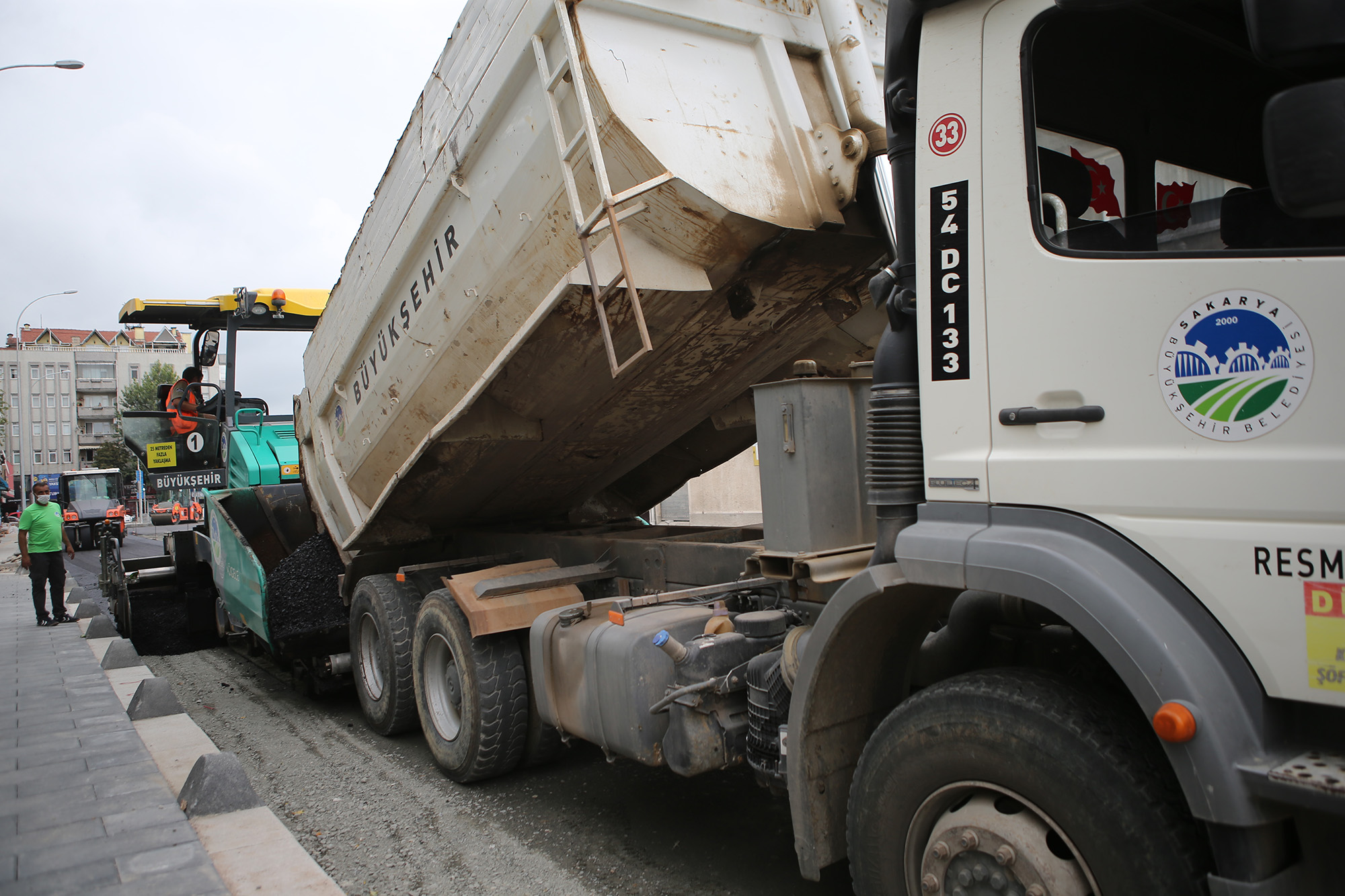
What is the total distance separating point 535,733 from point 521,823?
20.8 inches

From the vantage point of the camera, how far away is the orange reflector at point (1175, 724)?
182cm

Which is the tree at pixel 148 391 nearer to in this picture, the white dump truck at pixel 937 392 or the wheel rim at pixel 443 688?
the wheel rim at pixel 443 688

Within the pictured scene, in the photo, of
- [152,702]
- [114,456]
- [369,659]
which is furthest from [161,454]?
[114,456]

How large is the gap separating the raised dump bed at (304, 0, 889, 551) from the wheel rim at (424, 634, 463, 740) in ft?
2.97

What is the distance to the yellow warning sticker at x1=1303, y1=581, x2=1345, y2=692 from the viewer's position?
5.65 feet

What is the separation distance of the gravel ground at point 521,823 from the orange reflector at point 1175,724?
2.03m

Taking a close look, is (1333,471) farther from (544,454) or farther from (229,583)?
(229,583)

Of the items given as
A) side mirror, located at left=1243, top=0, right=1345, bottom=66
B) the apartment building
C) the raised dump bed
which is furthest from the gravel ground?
the apartment building

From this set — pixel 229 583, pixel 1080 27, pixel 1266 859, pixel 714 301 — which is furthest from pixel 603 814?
pixel 229 583

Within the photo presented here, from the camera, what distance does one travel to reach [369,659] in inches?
235

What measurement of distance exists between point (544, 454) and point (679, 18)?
8.04 feet

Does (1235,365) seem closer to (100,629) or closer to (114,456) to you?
(100,629)

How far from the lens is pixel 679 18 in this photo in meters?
3.41

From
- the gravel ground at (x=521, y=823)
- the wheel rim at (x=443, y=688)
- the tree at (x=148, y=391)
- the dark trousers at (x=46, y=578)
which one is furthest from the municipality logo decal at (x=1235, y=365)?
the tree at (x=148, y=391)
